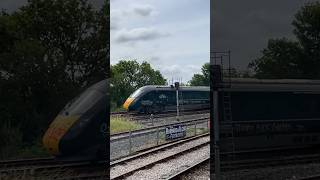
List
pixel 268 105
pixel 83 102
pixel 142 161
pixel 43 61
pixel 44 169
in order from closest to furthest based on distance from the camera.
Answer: pixel 44 169 → pixel 43 61 → pixel 83 102 → pixel 268 105 → pixel 142 161

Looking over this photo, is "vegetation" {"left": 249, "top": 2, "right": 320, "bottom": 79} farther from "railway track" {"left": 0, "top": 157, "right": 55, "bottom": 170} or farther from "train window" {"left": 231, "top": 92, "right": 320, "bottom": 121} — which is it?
"railway track" {"left": 0, "top": 157, "right": 55, "bottom": 170}

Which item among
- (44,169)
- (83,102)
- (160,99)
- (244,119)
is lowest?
(44,169)

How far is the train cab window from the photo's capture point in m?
8.69

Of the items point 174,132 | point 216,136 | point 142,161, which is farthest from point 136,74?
point 216,136

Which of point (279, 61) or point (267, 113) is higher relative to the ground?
point (279, 61)

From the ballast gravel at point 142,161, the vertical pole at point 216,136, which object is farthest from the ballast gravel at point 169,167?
the vertical pole at point 216,136

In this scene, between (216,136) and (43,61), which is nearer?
(43,61)

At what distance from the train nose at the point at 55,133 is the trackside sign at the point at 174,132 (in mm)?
8487

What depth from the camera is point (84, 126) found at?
29.2 ft

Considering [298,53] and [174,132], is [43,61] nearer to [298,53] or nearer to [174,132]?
[298,53]

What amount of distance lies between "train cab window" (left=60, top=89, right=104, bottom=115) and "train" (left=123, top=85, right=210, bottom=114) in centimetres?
2213

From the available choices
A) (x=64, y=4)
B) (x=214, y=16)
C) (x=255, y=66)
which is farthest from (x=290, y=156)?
(x=64, y=4)

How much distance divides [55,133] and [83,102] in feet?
2.59

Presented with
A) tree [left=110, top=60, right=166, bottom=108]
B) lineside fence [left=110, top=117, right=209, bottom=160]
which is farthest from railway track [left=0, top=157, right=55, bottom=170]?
tree [left=110, top=60, right=166, bottom=108]
